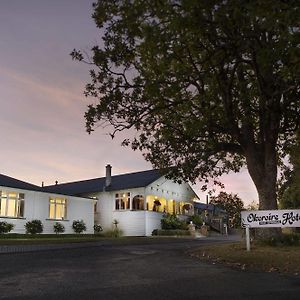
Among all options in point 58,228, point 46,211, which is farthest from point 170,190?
point 46,211

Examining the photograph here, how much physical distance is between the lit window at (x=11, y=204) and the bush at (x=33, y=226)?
0.93 metres

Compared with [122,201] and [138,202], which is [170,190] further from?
[122,201]

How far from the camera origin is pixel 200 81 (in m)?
16.8

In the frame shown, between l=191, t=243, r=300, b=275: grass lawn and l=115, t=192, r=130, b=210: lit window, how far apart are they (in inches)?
1058

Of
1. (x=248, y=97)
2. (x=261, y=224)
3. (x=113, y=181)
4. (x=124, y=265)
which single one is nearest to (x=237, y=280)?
(x=124, y=265)

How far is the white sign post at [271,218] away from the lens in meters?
14.1

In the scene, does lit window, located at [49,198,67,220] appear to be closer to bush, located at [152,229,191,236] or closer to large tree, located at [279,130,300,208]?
bush, located at [152,229,191,236]

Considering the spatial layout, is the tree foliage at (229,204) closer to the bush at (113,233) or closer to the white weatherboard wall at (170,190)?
the white weatherboard wall at (170,190)

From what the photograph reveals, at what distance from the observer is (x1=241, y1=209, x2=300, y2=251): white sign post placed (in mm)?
14102

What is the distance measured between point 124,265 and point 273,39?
31.2 feet

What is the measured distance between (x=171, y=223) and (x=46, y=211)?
1385cm

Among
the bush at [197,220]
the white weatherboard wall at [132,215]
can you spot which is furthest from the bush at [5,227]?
the bush at [197,220]

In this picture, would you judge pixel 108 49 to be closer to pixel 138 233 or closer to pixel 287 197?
pixel 138 233

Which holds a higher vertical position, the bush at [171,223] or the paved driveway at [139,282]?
the bush at [171,223]
